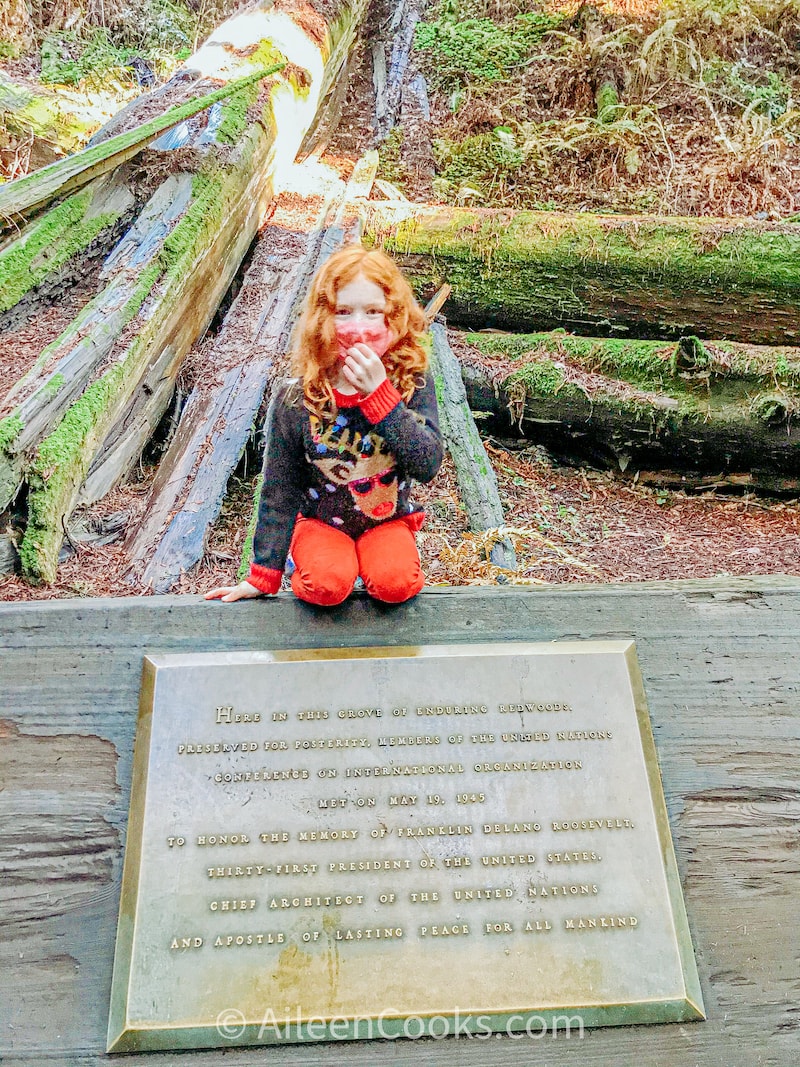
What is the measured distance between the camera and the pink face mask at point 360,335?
6.27 ft

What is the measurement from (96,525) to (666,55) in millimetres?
7214

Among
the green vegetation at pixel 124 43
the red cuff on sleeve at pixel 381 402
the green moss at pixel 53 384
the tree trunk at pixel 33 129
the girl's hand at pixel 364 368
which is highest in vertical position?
the green vegetation at pixel 124 43

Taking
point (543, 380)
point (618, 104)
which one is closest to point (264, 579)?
point (543, 380)

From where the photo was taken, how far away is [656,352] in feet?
15.8

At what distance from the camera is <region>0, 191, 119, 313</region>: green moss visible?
4203 millimetres

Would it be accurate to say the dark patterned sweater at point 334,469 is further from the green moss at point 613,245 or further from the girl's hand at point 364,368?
the green moss at point 613,245

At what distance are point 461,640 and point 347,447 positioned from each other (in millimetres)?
572

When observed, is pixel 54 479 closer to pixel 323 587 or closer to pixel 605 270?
pixel 323 587

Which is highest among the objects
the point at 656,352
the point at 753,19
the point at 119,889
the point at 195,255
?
the point at 195,255

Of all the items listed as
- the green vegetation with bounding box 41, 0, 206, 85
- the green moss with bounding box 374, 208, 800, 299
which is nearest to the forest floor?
the green moss with bounding box 374, 208, 800, 299

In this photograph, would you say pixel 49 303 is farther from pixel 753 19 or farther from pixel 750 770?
pixel 753 19

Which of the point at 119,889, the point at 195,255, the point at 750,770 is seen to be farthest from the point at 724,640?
the point at 195,255

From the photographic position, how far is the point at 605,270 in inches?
204

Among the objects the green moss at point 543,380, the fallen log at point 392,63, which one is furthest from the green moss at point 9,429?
the fallen log at point 392,63
